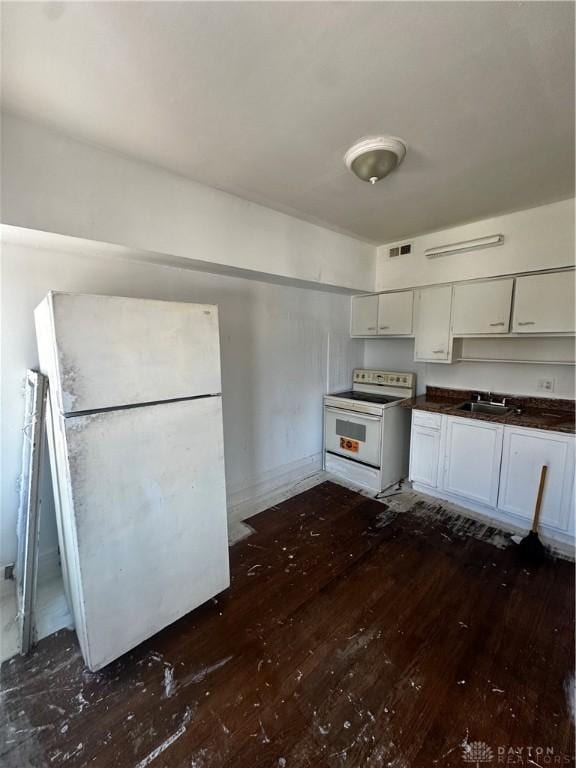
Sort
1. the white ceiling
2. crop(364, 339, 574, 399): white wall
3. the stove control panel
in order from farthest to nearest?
1. the stove control panel
2. crop(364, 339, 574, 399): white wall
3. the white ceiling

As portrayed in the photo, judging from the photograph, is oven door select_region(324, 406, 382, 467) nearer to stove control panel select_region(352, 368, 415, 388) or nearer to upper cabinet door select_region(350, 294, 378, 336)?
stove control panel select_region(352, 368, 415, 388)

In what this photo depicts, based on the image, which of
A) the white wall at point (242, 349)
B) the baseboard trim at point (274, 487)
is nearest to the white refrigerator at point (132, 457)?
the white wall at point (242, 349)

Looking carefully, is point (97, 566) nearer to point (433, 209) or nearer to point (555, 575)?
point (555, 575)

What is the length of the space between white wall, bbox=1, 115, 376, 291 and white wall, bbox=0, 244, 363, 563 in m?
0.35

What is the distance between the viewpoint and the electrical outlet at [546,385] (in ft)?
9.11

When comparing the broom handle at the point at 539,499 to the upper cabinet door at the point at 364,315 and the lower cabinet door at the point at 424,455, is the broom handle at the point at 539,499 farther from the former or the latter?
the upper cabinet door at the point at 364,315

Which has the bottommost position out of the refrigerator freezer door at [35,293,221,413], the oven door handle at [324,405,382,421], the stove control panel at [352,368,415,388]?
the oven door handle at [324,405,382,421]

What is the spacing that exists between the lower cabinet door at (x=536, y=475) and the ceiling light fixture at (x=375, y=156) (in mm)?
2124

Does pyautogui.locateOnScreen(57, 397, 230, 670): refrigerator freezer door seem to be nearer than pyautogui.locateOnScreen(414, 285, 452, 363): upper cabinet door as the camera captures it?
Yes

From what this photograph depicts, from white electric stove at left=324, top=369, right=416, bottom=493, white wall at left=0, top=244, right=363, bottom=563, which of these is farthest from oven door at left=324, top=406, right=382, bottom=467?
white wall at left=0, top=244, right=363, bottom=563

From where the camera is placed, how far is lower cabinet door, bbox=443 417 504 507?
263cm

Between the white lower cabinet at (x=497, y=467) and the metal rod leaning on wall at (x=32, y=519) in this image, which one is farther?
the white lower cabinet at (x=497, y=467)

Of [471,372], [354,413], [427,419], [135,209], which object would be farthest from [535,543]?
[135,209]

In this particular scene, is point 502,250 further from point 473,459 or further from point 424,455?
point 424,455
